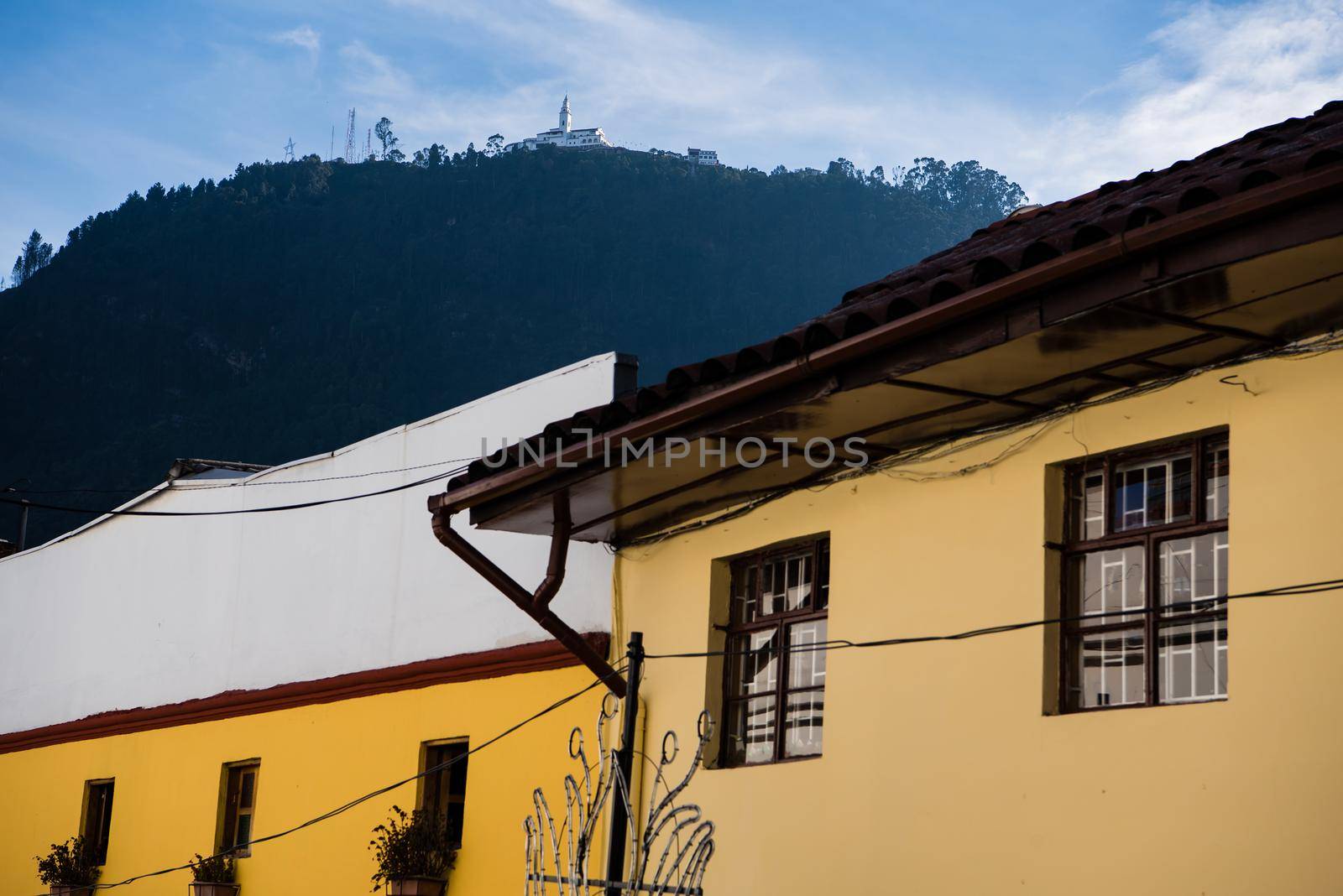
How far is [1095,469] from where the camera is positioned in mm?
7930

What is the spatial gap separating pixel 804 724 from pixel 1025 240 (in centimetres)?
307

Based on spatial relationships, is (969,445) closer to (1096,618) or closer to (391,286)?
(1096,618)

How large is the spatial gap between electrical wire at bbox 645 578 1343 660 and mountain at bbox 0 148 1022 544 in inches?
1882

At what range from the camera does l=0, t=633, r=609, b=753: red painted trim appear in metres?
11.2

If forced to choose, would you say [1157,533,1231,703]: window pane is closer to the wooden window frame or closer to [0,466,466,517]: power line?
[0,466,466,517]: power line

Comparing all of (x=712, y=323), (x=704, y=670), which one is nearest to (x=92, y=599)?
(x=704, y=670)

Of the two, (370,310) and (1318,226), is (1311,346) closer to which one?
(1318,226)

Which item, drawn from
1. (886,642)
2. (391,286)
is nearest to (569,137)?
(391,286)

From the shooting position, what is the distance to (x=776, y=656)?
9.93 meters

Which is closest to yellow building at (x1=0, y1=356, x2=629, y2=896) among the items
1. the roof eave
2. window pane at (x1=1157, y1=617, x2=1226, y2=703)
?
the roof eave

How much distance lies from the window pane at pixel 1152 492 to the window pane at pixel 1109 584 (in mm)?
152

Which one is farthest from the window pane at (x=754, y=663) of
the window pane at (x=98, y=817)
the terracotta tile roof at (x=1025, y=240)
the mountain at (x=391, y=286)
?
the mountain at (x=391, y=286)

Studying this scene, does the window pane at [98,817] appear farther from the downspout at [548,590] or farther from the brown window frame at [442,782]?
the downspout at [548,590]

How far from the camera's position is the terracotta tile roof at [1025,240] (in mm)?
5891
